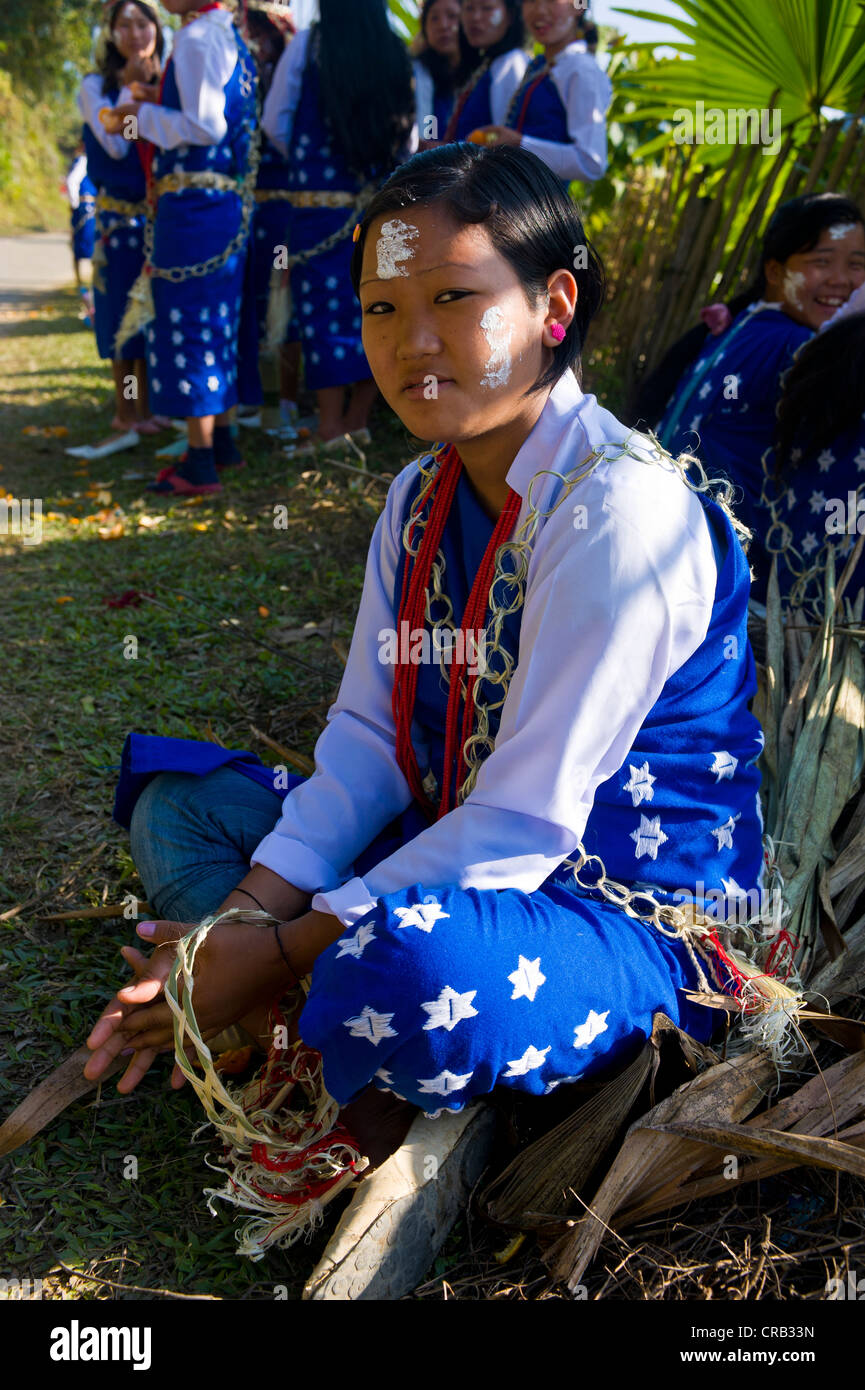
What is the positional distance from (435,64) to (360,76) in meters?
0.50

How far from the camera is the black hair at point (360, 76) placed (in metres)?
4.27

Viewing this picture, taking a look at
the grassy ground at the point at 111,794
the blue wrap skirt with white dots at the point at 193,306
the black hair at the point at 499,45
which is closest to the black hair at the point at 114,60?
the blue wrap skirt with white dots at the point at 193,306

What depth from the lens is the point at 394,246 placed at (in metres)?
1.47

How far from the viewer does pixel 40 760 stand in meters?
2.57

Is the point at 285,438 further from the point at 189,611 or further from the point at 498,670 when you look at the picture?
the point at 498,670

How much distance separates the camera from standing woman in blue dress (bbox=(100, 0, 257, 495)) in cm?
397

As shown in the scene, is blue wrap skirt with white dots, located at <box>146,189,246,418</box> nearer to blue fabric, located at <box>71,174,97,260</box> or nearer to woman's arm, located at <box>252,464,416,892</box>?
woman's arm, located at <box>252,464,416,892</box>

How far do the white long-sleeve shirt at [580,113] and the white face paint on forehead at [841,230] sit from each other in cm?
152

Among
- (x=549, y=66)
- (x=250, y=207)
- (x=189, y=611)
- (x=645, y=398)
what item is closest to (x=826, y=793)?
(x=645, y=398)

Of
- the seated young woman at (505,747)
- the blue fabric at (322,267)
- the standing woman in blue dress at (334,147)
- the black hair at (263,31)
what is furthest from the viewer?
the black hair at (263,31)

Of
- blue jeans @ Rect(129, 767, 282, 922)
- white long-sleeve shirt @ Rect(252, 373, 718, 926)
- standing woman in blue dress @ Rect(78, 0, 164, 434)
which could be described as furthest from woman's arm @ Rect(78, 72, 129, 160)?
white long-sleeve shirt @ Rect(252, 373, 718, 926)

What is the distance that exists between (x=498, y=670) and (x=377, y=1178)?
0.70m

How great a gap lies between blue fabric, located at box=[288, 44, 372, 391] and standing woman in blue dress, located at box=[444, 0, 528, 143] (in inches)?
16.9

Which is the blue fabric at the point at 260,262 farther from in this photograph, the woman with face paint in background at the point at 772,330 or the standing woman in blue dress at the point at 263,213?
the woman with face paint in background at the point at 772,330
